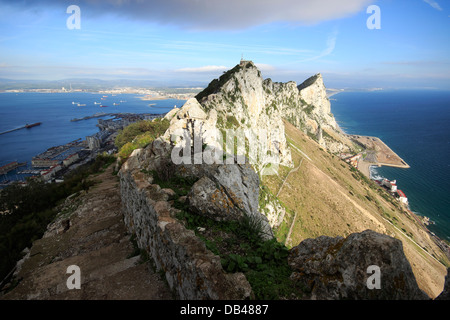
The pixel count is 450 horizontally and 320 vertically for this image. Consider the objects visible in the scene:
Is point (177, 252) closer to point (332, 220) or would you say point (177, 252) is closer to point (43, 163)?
point (332, 220)

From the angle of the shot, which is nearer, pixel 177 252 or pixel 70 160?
pixel 177 252

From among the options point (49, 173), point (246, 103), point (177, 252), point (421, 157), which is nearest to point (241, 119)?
point (246, 103)

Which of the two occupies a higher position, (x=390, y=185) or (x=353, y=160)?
(x=353, y=160)

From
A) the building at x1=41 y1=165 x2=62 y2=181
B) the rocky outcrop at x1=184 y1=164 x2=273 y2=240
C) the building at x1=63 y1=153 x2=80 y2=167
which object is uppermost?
the rocky outcrop at x1=184 y1=164 x2=273 y2=240

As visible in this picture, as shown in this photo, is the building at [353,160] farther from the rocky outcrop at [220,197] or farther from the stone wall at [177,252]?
the stone wall at [177,252]

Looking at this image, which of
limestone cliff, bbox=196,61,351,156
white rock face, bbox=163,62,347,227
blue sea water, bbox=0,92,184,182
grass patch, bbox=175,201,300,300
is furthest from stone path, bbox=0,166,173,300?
blue sea water, bbox=0,92,184,182

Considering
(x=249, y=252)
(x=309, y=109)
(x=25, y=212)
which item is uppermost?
(x=309, y=109)

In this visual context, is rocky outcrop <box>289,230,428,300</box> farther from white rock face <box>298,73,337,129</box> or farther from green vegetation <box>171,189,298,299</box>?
white rock face <box>298,73,337,129</box>
